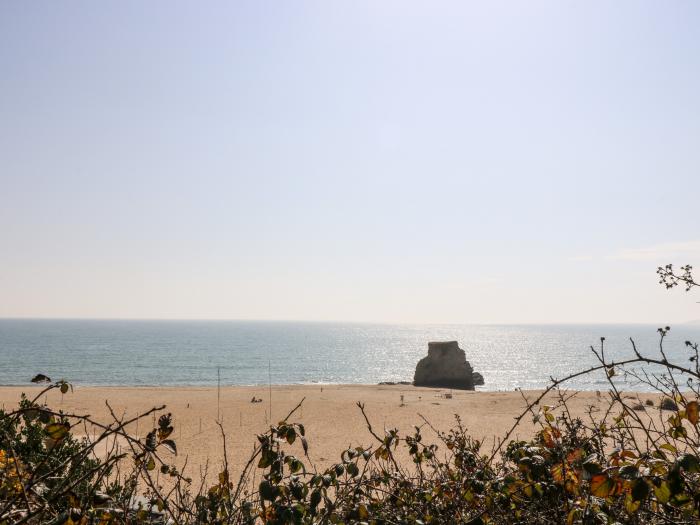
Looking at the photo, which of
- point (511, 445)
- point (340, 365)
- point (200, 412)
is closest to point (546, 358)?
point (340, 365)

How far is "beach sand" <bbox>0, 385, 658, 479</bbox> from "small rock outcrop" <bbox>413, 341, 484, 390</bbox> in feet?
43.6

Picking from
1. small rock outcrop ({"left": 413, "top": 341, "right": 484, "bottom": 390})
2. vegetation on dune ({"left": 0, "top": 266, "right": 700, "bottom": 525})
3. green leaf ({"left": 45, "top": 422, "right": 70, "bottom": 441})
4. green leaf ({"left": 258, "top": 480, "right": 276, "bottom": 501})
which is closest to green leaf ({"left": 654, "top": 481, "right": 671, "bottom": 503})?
vegetation on dune ({"left": 0, "top": 266, "right": 700, "bottom": 525})

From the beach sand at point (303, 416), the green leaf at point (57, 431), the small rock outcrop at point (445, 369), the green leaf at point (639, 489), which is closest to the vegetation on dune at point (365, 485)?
the green leaf at point (57, 431)

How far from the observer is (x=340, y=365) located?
102250 millimetres

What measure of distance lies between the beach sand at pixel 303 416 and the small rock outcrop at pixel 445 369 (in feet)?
43.6

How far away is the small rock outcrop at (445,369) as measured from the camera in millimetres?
54531

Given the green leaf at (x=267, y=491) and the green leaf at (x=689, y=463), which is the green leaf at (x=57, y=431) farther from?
the green leaf at (x=689, y=463)

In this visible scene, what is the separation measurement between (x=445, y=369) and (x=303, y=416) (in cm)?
3036

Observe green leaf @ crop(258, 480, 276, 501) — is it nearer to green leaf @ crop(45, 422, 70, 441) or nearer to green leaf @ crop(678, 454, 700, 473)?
green leaf @ crop(45, 422, 70, 441)

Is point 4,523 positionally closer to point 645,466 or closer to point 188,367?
point 645,466

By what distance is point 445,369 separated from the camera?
54.9 m

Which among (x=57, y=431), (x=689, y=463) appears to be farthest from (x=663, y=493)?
(x=57, y=431)

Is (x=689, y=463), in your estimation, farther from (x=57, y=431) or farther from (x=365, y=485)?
(x=57, y=431)

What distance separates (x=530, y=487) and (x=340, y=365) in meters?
102
